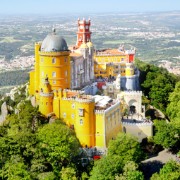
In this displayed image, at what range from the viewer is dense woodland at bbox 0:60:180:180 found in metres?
42.8

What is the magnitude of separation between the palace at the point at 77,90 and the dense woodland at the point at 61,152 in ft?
4.78

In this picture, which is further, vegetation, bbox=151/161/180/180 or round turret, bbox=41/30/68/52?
round turret, bbox=41/30/68/52

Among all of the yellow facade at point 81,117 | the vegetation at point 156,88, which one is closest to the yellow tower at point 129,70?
the vegetation at point 156,88

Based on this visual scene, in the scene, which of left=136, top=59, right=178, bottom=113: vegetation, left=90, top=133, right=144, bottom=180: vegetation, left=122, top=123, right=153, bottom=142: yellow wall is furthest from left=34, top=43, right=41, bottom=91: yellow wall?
left=136, top=59, right=178, bottom=113: vegetation

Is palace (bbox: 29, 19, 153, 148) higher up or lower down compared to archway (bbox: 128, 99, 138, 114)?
higher up

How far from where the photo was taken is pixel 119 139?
4588 cm

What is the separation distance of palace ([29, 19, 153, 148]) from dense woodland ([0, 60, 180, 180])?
4.78 ft

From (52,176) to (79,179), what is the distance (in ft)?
8.63

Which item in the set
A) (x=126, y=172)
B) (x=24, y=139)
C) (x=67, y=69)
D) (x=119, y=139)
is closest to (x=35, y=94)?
(x=67, y=69)

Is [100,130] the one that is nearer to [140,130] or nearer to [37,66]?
[140,130]

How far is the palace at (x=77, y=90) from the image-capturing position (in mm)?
47938

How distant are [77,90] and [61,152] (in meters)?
12.3

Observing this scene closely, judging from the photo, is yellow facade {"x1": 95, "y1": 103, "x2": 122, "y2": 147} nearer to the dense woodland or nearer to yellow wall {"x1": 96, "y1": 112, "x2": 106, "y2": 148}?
yellow wall {"x1": 96, "y1": 112, "x2": 106, "y2": 148}

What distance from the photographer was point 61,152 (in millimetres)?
44781
